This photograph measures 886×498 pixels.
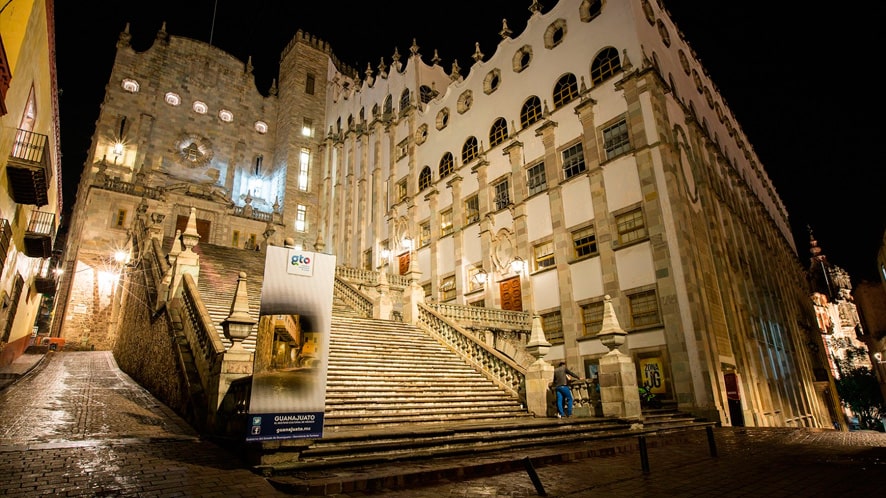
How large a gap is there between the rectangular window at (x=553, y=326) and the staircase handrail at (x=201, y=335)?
47.6 ft

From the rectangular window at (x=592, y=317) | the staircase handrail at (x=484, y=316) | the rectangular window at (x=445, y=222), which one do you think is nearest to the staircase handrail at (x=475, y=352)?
the staircase handrail at (x=484, y=316)

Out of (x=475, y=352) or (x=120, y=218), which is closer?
(x=475, y=352)

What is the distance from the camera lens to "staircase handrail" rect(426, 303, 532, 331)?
19.4m

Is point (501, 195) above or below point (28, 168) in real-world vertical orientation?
above

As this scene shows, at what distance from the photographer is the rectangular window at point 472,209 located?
2646 cm

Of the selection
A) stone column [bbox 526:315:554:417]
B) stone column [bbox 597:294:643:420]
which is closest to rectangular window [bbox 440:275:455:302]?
stone column [bbox 526:315:554:417]

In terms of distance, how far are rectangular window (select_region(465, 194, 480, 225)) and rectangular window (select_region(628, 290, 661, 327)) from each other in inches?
408

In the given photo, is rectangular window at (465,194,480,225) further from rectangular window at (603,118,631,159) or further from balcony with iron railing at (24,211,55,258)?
balcony with iron railing at (24,211,55,258)

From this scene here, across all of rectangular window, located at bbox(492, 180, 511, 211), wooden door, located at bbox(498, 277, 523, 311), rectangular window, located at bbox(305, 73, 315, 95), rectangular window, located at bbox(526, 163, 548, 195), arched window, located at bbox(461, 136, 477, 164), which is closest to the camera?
wooden door, located at bbox(498, 277, 523, 311)

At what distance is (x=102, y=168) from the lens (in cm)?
3052

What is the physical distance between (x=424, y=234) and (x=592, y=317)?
44.2 ft

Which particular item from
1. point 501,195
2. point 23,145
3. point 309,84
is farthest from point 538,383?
point 309,84

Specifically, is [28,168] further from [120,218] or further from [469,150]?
[469,150]

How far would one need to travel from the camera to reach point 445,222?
28672 mm
